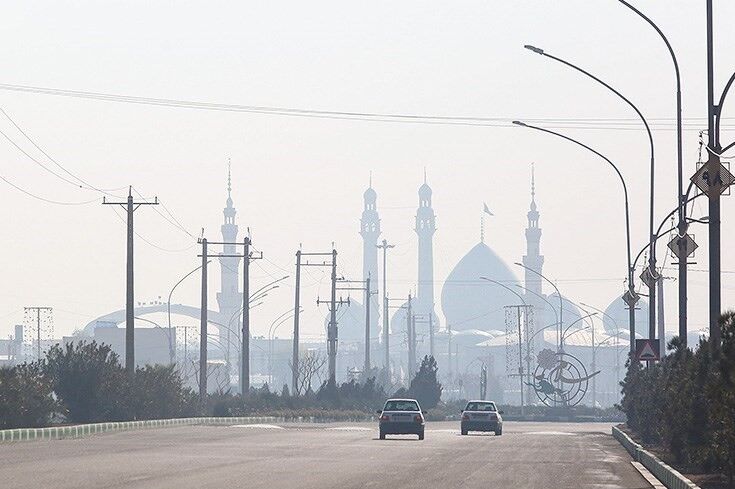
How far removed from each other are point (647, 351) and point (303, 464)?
75.0 feet

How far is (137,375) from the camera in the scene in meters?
70.2

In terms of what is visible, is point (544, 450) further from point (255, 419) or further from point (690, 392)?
point (255, 419)

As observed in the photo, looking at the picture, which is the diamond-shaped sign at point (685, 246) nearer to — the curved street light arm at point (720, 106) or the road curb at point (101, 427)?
the curved street light arm at point (720, 106)

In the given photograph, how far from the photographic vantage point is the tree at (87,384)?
64.7 metres

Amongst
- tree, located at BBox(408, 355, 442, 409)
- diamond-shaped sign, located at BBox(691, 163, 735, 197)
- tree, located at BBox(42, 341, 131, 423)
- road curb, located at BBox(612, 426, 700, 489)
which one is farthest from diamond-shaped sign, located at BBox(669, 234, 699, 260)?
tree, located at BBox(408, 355, 442, 409)

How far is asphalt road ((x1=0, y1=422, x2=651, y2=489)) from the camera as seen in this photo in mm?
28859

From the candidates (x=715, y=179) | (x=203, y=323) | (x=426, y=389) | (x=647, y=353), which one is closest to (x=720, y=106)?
(x=715, y=179)

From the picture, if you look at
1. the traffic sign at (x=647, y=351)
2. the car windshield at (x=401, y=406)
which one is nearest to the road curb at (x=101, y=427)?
the car windshield at (x=401, y=406)

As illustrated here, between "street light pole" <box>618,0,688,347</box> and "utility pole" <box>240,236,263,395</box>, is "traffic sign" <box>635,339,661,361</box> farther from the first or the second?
"utility pole" <box>240,236,263,395</box>

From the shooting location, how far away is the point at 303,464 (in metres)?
34.8

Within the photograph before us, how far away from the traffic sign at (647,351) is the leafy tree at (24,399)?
60.7ft

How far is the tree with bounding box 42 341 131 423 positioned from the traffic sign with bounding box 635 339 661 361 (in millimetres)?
20125

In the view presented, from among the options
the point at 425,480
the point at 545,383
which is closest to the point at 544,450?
the point at 425,480

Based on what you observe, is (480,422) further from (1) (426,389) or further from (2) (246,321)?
(1) (426,389)
